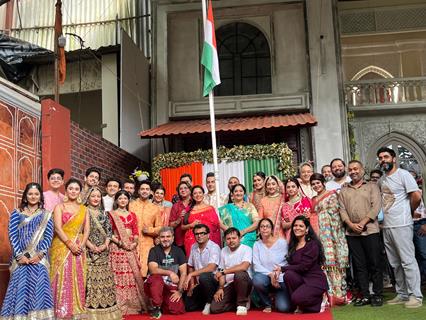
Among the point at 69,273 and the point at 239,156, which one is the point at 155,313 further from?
the point at 239,156

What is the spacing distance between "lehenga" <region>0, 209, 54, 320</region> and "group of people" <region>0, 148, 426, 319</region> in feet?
0.04

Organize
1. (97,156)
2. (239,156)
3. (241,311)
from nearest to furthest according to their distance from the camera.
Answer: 1. (241,311)
2. (97,156)
3. (239,156)

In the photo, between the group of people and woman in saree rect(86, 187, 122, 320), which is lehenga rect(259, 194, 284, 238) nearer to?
the group of people

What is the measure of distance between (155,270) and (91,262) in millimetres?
724

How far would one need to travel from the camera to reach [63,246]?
4.67m

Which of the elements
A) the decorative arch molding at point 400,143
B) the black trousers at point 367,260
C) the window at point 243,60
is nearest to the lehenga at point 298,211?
the black trousers at point 367,260

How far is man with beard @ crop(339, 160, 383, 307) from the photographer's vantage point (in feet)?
16.8

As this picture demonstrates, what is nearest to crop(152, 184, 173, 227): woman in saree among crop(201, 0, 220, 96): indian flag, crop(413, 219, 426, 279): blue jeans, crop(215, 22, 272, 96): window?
crop(201, 0, 220, 96): indian flag

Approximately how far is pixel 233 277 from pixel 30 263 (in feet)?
6.48

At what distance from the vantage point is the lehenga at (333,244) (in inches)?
209

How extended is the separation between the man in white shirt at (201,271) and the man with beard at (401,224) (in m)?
1.77

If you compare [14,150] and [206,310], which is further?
[14,150]

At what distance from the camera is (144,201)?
5898 millimetres

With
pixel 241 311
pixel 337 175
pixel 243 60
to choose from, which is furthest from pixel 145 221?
pixel 243 60
